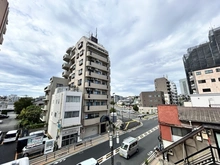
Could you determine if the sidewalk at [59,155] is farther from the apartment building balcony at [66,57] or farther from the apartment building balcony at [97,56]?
the apartment building balcony at [66,57]

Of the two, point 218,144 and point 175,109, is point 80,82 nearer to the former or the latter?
point 175,109

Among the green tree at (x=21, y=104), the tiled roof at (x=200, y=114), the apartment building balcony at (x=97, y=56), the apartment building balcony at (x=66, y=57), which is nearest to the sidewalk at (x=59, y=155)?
the tiled roof at (x=200, y=114)

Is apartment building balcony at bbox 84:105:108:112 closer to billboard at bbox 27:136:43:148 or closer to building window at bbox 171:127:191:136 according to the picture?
billboard at bbox 27:136:43:148

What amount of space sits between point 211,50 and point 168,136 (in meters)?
40.2

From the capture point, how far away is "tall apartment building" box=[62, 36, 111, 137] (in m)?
19.8

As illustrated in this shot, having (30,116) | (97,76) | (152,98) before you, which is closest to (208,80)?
(152,98)

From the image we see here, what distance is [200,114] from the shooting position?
841 centimetres

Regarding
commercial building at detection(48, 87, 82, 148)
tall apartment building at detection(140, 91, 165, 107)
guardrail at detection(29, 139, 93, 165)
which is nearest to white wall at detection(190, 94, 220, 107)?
guardrail at detection(29, 139, 93, 165)

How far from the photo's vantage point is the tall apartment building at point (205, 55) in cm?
3117

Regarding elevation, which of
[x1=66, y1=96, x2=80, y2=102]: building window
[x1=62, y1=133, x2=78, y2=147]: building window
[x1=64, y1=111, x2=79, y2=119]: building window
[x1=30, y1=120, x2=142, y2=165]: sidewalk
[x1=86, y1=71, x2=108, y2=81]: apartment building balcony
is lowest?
[x1=30, y1=120, x2=142, y2=165]: sidewalk

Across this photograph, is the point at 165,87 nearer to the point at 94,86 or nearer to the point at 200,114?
the point at 94,86

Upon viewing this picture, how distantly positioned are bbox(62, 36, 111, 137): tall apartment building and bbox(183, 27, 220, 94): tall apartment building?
3149cm

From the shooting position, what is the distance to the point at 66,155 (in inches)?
510

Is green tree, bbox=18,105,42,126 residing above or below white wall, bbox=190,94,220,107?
below
